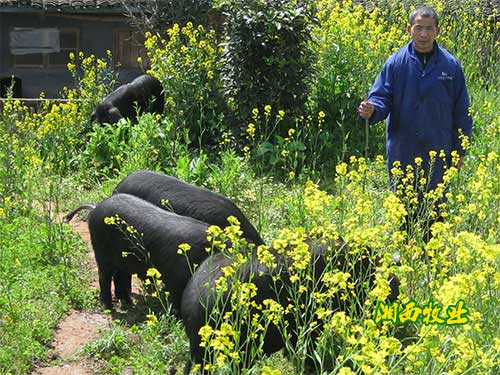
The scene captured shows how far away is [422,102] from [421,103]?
0.04 ft

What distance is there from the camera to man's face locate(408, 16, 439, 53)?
18.9ft

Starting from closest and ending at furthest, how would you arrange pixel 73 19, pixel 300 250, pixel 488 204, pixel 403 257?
pixel 300 250 < pixel 403 257 < pixel 488 204 < pixel 73 19

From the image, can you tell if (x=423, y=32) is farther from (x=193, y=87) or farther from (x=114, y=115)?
(x=114, y=115)

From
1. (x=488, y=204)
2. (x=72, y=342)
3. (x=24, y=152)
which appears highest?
(x=488, y=204)

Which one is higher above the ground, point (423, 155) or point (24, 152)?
point (423, 155)

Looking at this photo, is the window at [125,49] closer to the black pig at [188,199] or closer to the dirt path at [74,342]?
the black pig at [188,199]

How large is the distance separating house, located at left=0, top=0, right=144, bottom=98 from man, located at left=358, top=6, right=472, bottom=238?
41.6 ft

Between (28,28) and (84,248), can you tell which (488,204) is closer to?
(84,248)

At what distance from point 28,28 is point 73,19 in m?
1.05

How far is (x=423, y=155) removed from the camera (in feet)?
20.1

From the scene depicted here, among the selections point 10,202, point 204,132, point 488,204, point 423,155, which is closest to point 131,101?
point 204,132

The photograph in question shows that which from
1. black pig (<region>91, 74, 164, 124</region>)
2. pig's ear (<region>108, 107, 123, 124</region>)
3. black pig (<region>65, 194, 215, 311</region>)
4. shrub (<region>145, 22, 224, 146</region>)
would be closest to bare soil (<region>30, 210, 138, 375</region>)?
black pig (<region>65, 194, 215, 311</region>)

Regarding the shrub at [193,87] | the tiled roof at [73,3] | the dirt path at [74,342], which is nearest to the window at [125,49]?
the tiled roof at [73,3]

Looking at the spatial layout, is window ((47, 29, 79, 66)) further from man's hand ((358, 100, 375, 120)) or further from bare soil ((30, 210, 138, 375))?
man's hand ((358, 100, 375, 120))
